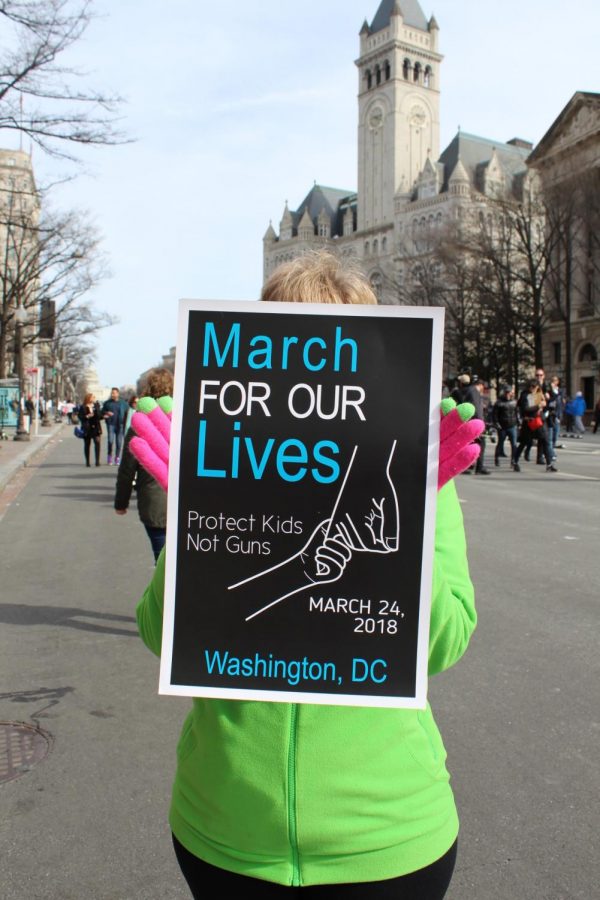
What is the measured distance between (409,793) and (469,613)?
1.19ft

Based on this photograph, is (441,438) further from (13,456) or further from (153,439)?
(13,456)

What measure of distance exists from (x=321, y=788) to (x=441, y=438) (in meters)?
0.66

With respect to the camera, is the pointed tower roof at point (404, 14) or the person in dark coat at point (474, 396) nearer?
the person in dark coat at point (474, 396)

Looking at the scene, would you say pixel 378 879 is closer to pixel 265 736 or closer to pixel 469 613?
pixel 265 736

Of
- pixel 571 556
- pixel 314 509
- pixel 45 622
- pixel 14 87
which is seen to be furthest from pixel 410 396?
pixel 14 87

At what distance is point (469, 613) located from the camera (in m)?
1.74

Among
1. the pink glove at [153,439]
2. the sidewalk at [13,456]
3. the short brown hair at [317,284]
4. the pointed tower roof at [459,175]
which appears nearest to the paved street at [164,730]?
the pink glove at [153,439]

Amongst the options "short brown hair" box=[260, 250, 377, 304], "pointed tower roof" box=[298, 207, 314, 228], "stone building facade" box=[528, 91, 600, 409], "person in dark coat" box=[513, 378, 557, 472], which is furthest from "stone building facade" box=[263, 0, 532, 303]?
"short brown hair" box=[260, 250, 377, 304]

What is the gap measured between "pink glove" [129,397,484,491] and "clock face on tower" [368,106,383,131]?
393ft

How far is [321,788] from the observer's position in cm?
154

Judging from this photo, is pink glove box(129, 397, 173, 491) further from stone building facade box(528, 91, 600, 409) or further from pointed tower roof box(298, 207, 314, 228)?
pointed tower roof box(298, 207, 314, 228)

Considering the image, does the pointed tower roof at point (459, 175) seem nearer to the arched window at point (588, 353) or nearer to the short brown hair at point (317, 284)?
the arched window at point (588, 353)

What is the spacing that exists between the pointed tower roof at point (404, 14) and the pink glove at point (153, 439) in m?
125

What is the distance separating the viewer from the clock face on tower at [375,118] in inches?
4464
